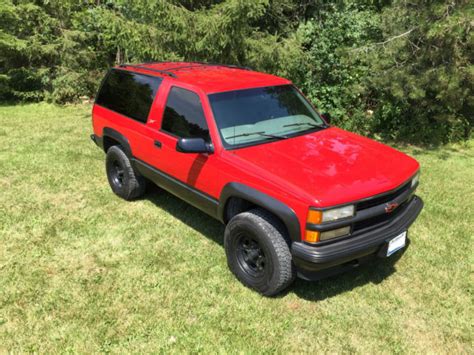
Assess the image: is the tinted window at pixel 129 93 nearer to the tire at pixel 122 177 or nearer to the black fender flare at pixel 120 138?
the black fender flare at pixel 120 138

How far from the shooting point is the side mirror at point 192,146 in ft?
11.9

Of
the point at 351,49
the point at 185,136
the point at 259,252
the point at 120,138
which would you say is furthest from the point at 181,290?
the point at 351,49

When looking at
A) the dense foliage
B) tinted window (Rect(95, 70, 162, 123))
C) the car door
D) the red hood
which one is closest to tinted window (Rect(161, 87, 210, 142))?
the car door

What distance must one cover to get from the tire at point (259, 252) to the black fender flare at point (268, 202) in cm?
17

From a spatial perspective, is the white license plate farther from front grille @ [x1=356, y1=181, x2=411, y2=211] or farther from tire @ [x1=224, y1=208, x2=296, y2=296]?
tire @ [x1=224, y1=208, x2=296, y2=296]

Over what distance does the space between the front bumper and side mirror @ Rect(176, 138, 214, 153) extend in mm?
1213

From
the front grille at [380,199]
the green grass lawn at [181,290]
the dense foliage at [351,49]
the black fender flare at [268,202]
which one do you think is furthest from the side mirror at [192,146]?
the dense foliage at [351,49]

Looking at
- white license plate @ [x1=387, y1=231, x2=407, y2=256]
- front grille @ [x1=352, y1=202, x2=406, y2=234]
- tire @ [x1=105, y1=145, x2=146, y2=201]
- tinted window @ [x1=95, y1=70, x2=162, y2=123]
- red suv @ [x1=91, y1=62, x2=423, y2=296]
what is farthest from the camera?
tire @ [x1=105, y1=145, x2=146, y2=201]

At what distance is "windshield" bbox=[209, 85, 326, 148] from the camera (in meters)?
3.89

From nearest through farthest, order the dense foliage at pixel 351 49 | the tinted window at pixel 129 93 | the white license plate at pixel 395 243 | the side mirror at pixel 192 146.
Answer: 1. the white license plate at pixel 395 243
2. the side mirror at pixel 192 146
3. the tinted window at pixel 129 93
4. the dense foliage at pixel 351 49

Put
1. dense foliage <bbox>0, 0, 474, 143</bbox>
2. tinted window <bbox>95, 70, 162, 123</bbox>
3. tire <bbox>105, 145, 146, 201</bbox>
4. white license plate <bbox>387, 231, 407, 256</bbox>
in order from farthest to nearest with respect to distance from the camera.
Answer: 1. dense foliage <bbox>0, 0, 474, 143</bbox>
2. tire <bbox>105, 145, 146, 201</bbox>
3. tinted window <bbox>95, 70, 162, 123</bbox>
4. white license plate <bbox>387, 231, 407, 256</bbox>

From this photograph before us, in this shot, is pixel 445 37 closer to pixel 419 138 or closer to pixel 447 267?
pixel 419 138

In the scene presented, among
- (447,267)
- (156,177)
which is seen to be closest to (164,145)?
(156,177)

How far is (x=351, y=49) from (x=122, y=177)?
532 cm
